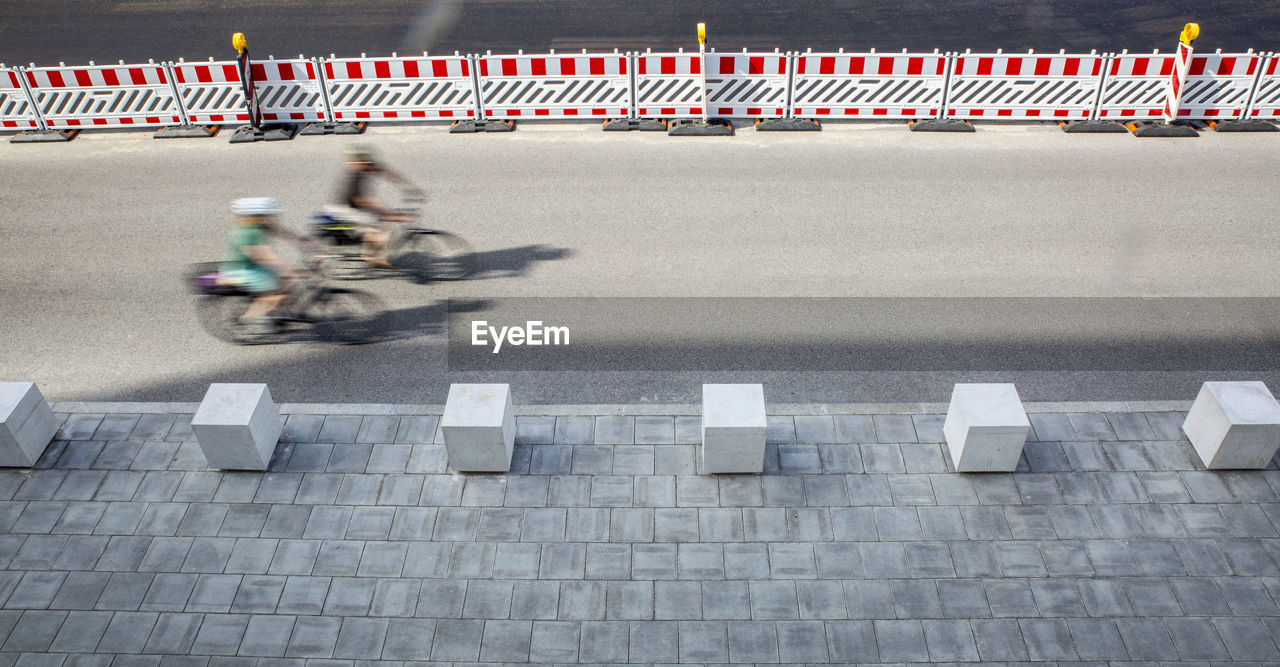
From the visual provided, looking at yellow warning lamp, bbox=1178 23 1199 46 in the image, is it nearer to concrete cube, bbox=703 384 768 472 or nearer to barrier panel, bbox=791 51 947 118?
barrier panel, bbox=791 51 947 118

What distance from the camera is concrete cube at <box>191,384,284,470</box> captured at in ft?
23.1

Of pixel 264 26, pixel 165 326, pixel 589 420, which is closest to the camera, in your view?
pixel 589 420

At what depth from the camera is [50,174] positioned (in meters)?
13.5

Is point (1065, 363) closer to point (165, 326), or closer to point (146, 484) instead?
point (146, 484)

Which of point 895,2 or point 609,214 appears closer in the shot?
point 609,214

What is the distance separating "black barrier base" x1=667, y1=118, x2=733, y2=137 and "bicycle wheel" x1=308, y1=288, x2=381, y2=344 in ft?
21.3

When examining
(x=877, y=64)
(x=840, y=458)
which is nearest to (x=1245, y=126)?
(x=877, y=64)

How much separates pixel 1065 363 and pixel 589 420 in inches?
195

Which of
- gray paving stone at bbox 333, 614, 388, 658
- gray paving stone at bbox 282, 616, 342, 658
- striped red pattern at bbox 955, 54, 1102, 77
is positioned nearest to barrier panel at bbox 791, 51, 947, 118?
striped red pattern at bbox 955, 54, 1102, 77

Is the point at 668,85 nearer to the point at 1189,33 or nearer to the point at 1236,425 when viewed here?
the point at 1189,33

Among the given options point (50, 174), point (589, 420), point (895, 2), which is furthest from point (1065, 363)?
point (50, 174)

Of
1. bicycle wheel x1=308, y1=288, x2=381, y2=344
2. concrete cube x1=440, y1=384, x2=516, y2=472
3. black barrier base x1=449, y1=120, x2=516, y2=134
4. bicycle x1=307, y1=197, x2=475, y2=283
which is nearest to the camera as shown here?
concrete cube x1=440, y1=384, x2=516, y2=472

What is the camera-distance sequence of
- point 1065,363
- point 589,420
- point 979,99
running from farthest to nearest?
point 979,99, point 1065,363, point 589,420

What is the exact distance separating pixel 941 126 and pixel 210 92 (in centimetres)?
1242
